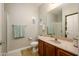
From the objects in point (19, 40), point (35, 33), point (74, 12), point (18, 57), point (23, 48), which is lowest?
point (18, 57)

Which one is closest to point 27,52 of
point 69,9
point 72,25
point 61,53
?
point 61,53

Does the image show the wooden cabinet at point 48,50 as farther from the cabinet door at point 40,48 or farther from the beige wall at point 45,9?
the beige wall at point 45,9

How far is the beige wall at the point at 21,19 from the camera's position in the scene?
170 centimetres

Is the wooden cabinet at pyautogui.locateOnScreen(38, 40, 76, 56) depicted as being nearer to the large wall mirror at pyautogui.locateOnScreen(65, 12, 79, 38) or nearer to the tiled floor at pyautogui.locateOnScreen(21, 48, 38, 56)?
the tiled floor at pyautogui.locateOnScreen(21, 48, 38, 56)

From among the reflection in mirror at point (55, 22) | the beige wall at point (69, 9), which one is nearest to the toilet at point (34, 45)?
the reflection in mirror at point (55, 22)

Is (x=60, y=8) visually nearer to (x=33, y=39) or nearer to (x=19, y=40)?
(x=33, y=39)

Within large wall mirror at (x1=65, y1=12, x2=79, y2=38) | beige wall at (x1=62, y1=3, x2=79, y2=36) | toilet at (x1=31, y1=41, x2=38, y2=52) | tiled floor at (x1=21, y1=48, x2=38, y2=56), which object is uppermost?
beige wall at (x1=62, y1=3, x2=79, y2=36)

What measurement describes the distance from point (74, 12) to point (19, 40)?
95 cm

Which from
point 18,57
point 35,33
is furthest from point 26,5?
point 18,57

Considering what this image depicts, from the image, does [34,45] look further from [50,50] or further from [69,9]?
[69,9]

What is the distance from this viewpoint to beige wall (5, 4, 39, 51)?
5.58 ft

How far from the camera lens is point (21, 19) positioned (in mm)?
1727

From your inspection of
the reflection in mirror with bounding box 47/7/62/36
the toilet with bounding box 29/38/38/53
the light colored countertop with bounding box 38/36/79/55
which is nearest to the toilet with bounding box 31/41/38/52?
the toilet with bounding box 29/38/38/53

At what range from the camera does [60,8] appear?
5.59ft
